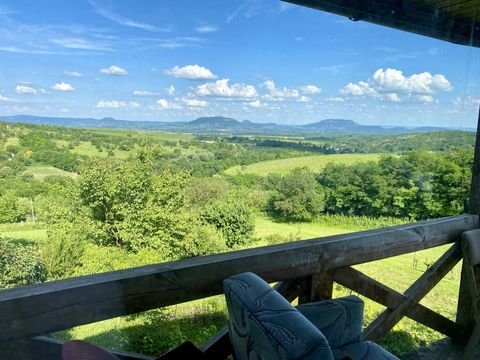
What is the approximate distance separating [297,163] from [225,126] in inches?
17.0

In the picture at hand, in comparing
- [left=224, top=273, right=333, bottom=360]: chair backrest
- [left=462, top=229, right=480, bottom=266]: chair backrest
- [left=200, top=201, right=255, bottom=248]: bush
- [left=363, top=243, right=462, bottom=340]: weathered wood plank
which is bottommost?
[left=363, top=243, right=462, bottom=340]: weathered wood plank

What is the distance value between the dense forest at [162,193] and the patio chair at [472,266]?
0.36m

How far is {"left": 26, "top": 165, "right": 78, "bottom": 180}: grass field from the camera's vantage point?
4.32 feet

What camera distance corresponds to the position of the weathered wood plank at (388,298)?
196 centimetres

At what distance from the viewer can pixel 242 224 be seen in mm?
1783

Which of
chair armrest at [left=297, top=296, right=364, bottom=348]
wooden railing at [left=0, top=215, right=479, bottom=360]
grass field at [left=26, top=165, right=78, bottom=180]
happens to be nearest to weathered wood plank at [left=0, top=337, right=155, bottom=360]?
wooden railing at [left=0, top=215, right=479, bottom=360]

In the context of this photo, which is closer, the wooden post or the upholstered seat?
the upholstered seat

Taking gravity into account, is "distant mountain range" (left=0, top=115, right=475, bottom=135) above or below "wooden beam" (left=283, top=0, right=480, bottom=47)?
below

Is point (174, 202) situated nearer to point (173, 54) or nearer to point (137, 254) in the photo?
point (137, 254)

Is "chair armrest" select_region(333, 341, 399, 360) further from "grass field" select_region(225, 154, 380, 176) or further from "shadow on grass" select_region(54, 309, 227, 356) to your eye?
"grass field" select_region(225, 154, 380, 176)

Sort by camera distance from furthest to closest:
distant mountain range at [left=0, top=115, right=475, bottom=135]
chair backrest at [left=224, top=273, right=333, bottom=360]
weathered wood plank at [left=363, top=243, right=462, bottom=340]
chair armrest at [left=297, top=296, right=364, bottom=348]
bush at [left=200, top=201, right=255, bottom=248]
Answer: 1. weathered wood plank at [left=363, top=243, right=462, bottom=340]
2. bush at [left=200, top=201, right=255, bottom=248]
3. chair armrest at [left=297, top=296, right=364, bottom=348]
4. distant mountain range at [left=0, top=115, right=475, bottom=135]
5. chair backrest at [left=224, top=273, right=333, bottom=360]

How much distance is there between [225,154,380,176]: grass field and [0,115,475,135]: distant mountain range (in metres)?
0.13

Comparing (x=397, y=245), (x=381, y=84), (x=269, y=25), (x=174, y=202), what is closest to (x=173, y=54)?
(x=269, y=25)

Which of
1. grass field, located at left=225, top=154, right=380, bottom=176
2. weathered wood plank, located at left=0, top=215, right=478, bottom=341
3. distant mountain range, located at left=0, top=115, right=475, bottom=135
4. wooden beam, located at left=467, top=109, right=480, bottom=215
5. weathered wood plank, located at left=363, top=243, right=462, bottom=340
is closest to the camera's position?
weathered wood plank, located at left=0, top=215, right=478, bottom=341
